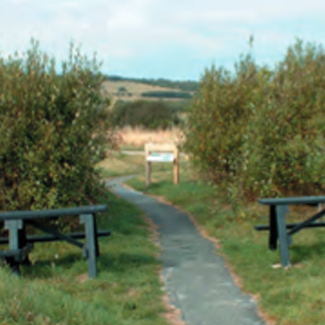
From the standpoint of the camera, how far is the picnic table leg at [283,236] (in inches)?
358

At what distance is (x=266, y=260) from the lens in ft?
31.6

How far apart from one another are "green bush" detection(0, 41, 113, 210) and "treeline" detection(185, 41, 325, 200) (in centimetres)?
340

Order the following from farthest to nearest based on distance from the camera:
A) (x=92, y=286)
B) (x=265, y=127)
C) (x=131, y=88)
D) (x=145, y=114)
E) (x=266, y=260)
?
1. (x=131, y=88)
2. (x=145, y=114)
3. (x=265, y=127)
4. (x=266, y=260)
5. (x=92, y=286)

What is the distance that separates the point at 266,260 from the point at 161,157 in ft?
39.5

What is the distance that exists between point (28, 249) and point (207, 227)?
5282 mm

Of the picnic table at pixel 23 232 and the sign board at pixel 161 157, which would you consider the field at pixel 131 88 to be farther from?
the picnic table at pixel 23 232

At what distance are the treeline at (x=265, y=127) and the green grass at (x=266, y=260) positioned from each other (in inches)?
25.0

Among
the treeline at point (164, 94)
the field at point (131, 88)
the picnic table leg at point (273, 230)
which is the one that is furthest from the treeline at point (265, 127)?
the field at point (131, 88)

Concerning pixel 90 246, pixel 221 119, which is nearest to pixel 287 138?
pixel 221 119

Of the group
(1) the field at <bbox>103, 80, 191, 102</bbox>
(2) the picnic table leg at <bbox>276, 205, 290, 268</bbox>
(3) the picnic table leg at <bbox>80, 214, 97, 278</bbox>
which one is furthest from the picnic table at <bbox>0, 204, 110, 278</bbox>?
(1) the field at <bbox>103, 80, 191, 102</bbox>

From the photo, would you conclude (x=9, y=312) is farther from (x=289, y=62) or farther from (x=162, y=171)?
(x=162, y=171)

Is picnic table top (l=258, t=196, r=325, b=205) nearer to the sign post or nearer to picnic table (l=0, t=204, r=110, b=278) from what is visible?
picnic table (l=0, t=204, r=110, b=278)

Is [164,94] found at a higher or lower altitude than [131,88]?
lower

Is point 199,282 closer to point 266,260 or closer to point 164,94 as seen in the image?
point 266,260
